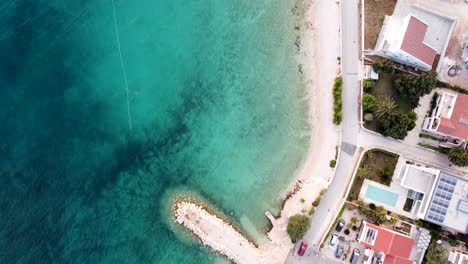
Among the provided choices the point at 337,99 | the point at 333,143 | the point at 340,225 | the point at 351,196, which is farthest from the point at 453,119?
the point at 340,225

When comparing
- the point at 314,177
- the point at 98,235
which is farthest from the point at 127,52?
the point at 314,177

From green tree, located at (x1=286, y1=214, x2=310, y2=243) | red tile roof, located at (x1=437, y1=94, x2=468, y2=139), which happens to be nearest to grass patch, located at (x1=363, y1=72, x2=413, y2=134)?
red tile roof, located at (x1=437, y1=94, x2=468, y2=139)

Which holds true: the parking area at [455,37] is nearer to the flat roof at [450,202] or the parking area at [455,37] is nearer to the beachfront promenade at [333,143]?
the beachfront promenade at [333,143]

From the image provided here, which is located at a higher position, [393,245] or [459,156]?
[459,156]

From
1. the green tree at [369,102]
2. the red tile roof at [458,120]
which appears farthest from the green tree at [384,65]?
the red tile roof at [458,120]

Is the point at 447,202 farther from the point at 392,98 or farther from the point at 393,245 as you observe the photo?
the point at 392,98

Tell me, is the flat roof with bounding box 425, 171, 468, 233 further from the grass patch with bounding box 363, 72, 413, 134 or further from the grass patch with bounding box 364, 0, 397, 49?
the grass patch with bounding box 364, 0, 397, 49
